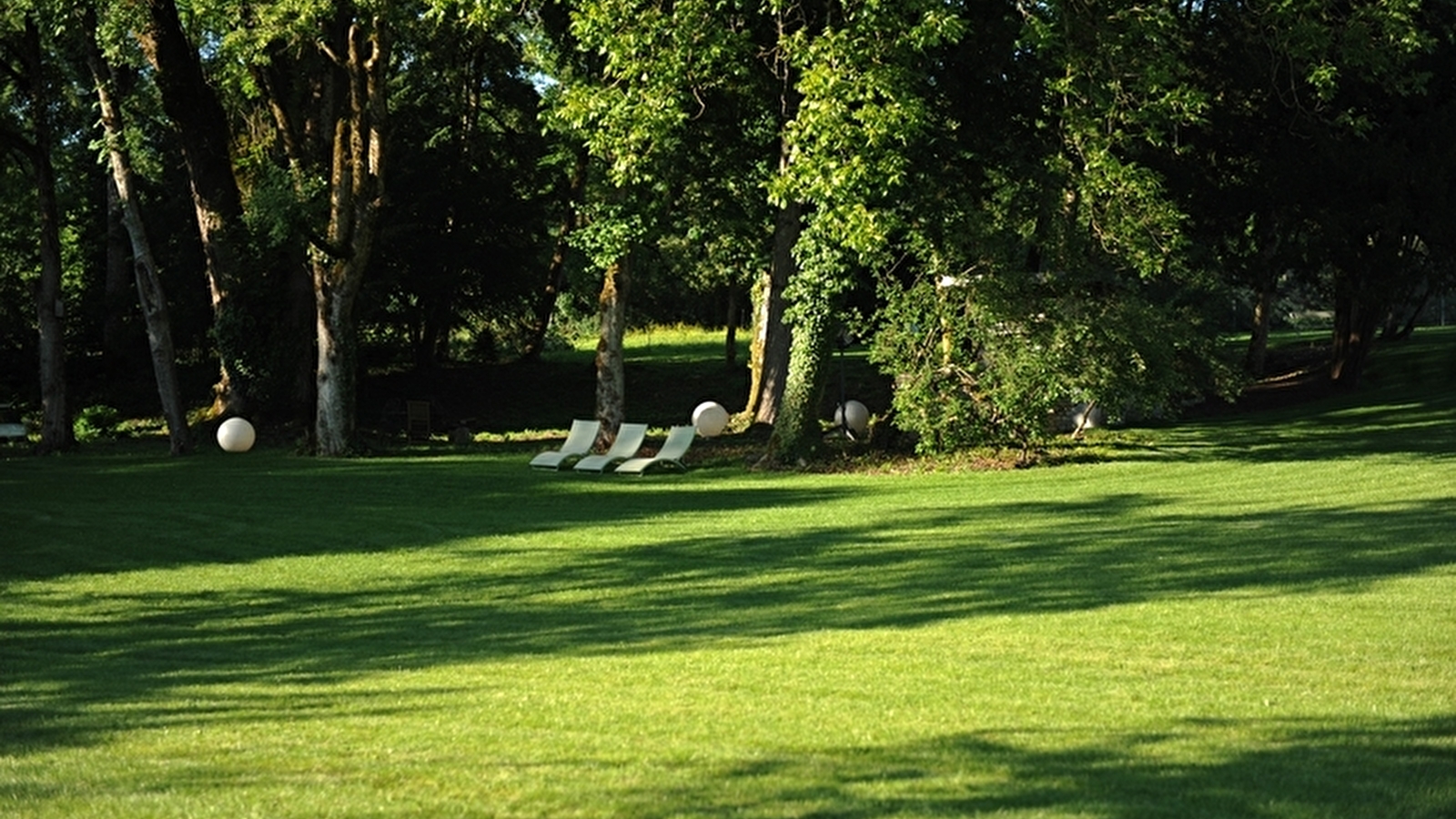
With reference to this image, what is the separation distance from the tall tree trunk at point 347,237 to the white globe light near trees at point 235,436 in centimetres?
184

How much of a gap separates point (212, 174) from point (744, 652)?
88.4 feet

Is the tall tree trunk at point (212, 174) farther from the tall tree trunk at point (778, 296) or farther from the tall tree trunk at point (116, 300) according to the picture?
the tall tree trunk at point (778, 296)

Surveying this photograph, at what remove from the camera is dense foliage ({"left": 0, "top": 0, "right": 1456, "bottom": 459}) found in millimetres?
25766

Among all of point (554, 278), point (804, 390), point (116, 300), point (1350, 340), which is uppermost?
point (554, 278)

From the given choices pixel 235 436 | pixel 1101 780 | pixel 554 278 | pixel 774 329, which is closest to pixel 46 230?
pixel 235 436

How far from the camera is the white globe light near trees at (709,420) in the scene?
113ft

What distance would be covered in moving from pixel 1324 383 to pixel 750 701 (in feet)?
123

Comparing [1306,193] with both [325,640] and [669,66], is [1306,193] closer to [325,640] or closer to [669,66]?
[669,66]

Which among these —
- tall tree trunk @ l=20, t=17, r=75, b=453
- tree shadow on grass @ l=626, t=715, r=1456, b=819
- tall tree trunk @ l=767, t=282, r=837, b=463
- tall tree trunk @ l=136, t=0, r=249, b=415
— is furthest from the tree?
tree shadow on grass @ l=626, t=715, r=1456, b=819

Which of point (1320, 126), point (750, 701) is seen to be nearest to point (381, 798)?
point (750, 701)

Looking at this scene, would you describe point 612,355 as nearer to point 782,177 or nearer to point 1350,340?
point 782,177

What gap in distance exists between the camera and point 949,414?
26328 mm

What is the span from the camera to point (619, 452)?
91.6 feet

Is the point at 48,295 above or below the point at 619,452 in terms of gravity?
above
